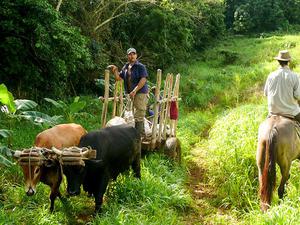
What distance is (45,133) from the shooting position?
6.40 m

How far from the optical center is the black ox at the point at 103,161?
5.10m

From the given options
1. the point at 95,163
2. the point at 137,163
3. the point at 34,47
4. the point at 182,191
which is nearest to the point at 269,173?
the point at 182,191

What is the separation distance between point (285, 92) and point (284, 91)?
2 cm

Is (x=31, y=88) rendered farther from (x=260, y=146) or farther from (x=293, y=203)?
(x=293, y=203)

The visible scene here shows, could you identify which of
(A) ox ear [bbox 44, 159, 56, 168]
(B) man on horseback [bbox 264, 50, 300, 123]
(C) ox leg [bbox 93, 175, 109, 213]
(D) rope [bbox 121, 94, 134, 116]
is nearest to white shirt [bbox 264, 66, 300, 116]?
(B) man on horseback [bbox 264, 50, 300, 123]

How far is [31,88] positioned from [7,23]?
2.05 m

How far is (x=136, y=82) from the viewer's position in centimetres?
777

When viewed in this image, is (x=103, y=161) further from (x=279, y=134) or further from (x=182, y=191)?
(x=279, y=134)

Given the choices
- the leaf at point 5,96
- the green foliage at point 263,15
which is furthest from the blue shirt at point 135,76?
the green foliage at point 263,15

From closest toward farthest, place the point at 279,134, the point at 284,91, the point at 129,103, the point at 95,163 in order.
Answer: the point at 95,163, the point at 279,134, the point at 284,91, the point at 129,103

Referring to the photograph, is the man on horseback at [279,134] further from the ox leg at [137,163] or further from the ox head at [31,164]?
the ox head at [31,164]

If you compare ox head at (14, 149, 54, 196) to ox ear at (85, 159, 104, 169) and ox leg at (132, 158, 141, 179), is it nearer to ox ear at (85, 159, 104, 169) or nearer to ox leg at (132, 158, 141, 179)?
ox ear at (85, 159, 104, 169)

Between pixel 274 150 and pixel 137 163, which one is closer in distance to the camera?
pixel 274 150

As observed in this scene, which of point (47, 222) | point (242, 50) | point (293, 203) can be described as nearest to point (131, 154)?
point (47, 222)
